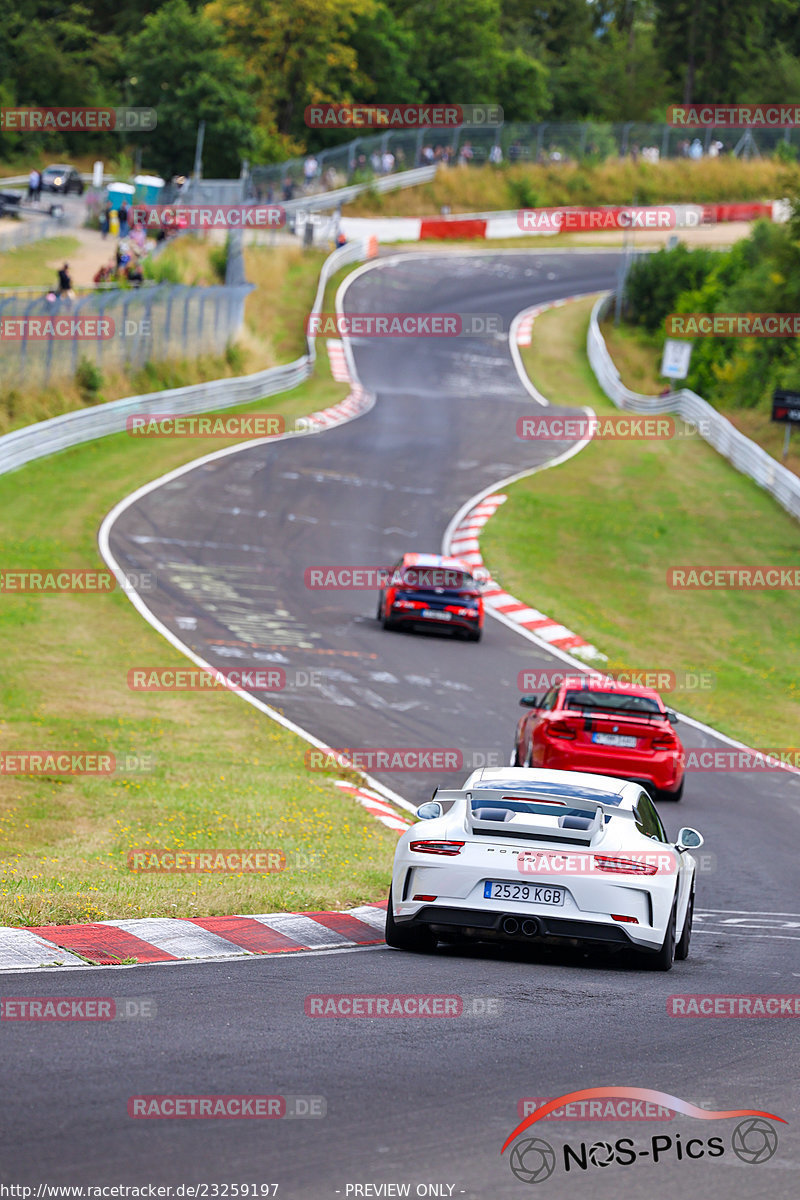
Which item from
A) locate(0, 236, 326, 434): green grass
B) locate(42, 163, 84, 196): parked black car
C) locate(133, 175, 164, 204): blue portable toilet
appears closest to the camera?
locate(0, 236, 326, 434): green grass

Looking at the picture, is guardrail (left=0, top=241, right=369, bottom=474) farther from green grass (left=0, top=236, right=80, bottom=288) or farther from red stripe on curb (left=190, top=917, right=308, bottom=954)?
red stripe on curb (left=190, top=917, right=308, bottom=954)

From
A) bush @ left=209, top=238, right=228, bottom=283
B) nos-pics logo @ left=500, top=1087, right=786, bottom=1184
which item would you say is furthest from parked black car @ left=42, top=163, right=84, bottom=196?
nos-pics logo @ left=500, top=1087, right=786, bottom=1184

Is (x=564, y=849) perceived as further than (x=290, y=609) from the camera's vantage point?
No

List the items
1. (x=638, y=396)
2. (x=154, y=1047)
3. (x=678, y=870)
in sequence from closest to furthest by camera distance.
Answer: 1. (x=154, y=1047)
2. (x=678, y=870)
3. (x=638, y=396)

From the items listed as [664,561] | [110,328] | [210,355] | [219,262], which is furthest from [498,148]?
[664,561]

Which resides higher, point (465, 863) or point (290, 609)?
point (465, 863)

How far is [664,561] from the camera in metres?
34.1

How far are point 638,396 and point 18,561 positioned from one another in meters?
30.7

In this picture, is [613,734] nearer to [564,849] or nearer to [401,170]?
[564,849]

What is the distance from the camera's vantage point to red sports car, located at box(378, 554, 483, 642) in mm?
25625

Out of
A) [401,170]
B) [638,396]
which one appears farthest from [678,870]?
[401,170]

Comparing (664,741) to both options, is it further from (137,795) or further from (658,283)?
(658,283)

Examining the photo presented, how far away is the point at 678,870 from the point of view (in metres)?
9.77

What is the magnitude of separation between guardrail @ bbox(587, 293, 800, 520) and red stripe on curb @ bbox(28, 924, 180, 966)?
3093 centimetres
